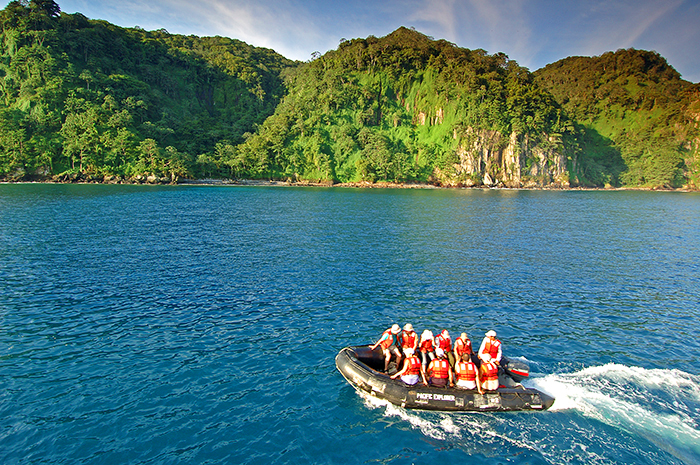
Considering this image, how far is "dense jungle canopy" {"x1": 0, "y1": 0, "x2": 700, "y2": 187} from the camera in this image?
130 m

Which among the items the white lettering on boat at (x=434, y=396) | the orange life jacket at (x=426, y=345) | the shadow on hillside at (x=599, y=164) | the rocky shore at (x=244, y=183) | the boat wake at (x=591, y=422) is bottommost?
the boat wake at (x=591, y=422)

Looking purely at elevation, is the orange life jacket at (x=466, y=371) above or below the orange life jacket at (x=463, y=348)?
below

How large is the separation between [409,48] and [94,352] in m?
204

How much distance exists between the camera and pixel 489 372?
14.1 meters

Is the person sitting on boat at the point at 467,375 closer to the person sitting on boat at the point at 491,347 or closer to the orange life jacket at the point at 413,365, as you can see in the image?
the person sitting on boat at the point at 491,347

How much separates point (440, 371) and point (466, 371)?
3.22 feet

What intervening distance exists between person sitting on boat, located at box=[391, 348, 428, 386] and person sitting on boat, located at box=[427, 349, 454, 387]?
38cm

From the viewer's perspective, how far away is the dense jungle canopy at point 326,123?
13025 centimetres

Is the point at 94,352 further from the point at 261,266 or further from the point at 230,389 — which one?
the point at 261,266

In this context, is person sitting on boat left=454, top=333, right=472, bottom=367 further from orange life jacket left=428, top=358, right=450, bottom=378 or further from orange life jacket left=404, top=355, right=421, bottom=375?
orange life jacket left=404, top=355, right=421, bottom=375

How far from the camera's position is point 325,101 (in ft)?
580

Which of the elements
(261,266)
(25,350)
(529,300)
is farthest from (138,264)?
(529,300)

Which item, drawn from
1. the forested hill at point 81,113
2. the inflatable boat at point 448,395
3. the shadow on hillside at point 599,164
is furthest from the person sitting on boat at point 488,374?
the shadow on hillside at point 599,164

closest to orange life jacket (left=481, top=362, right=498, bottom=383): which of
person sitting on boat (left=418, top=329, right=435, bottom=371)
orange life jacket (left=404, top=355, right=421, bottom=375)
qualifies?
person sitting on boat (left=418, top=329, right=435, bottom=371)
